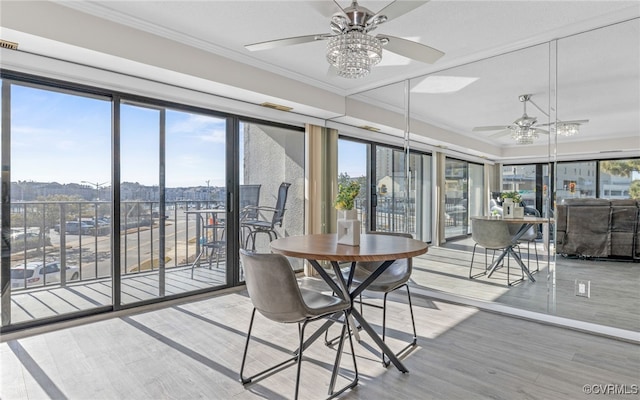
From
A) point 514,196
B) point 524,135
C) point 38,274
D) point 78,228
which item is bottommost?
point 38,274

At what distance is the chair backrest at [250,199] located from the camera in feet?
13.6

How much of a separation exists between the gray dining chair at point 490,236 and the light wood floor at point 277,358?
2.46ft

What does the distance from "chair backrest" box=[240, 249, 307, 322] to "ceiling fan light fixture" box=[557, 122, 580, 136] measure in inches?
110

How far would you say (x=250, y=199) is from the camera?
4219 mm

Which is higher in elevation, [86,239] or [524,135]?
[524,135]

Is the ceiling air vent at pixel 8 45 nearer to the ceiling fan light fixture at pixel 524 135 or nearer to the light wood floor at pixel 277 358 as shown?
the light wood floor at pixel 277 358

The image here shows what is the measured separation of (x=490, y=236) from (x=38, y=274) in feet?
14.3

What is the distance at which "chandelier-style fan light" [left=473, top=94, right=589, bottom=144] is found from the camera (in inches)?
119

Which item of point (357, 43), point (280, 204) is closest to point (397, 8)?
point (357, 43)

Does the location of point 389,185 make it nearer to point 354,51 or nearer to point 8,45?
point 354,51

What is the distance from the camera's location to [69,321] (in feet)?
9.46

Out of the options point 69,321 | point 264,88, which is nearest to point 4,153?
point 69,321

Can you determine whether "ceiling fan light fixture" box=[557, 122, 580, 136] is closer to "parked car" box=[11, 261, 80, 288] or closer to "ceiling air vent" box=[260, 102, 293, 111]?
"ceiling air vent" box=[260, 102, 293, 111]

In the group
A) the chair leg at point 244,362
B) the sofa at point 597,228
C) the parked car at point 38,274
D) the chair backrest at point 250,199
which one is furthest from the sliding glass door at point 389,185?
the parked car at point 38,274
